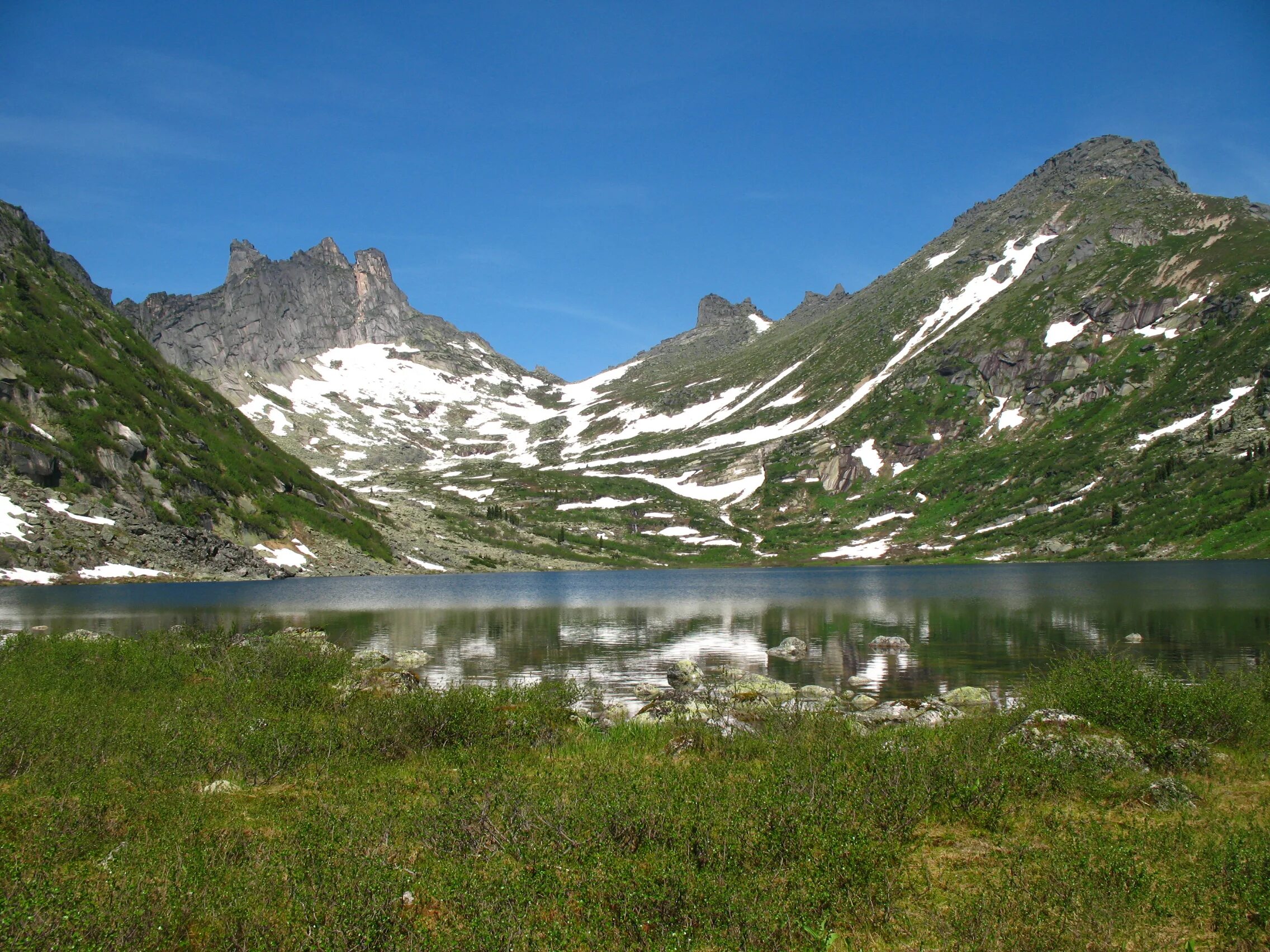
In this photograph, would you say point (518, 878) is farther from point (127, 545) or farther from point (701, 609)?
point (127, 545)

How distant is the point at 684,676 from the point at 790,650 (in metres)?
12.1

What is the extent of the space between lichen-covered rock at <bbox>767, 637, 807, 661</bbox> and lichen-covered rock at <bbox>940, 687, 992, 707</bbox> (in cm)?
1310

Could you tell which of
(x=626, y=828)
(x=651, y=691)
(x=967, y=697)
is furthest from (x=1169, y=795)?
(x=651, y=691)

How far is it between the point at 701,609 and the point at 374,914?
67.7 meters

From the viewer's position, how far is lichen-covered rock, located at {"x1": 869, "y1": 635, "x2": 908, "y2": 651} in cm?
4406

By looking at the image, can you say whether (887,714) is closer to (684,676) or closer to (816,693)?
(816,693)

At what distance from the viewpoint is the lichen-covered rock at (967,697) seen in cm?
2688

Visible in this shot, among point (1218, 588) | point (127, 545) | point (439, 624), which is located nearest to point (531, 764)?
point (439, 624)

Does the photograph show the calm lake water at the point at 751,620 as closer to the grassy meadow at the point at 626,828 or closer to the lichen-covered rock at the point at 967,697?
the lichen-covered rock at the point at 967,697

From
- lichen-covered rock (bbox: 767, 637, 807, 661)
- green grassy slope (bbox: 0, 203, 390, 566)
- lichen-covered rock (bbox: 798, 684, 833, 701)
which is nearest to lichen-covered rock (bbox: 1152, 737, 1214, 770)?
lichen-covered rock (bbox: 798, 684, 833, 701)

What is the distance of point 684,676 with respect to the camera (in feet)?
111

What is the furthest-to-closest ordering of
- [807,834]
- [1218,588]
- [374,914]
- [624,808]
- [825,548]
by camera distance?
1. [825,548]
2. [1218,588]
3. [624,808]
4. [807,834]
5. [374,914]

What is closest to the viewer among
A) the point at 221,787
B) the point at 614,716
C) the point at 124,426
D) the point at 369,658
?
the point at 221,787

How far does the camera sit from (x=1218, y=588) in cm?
7288
